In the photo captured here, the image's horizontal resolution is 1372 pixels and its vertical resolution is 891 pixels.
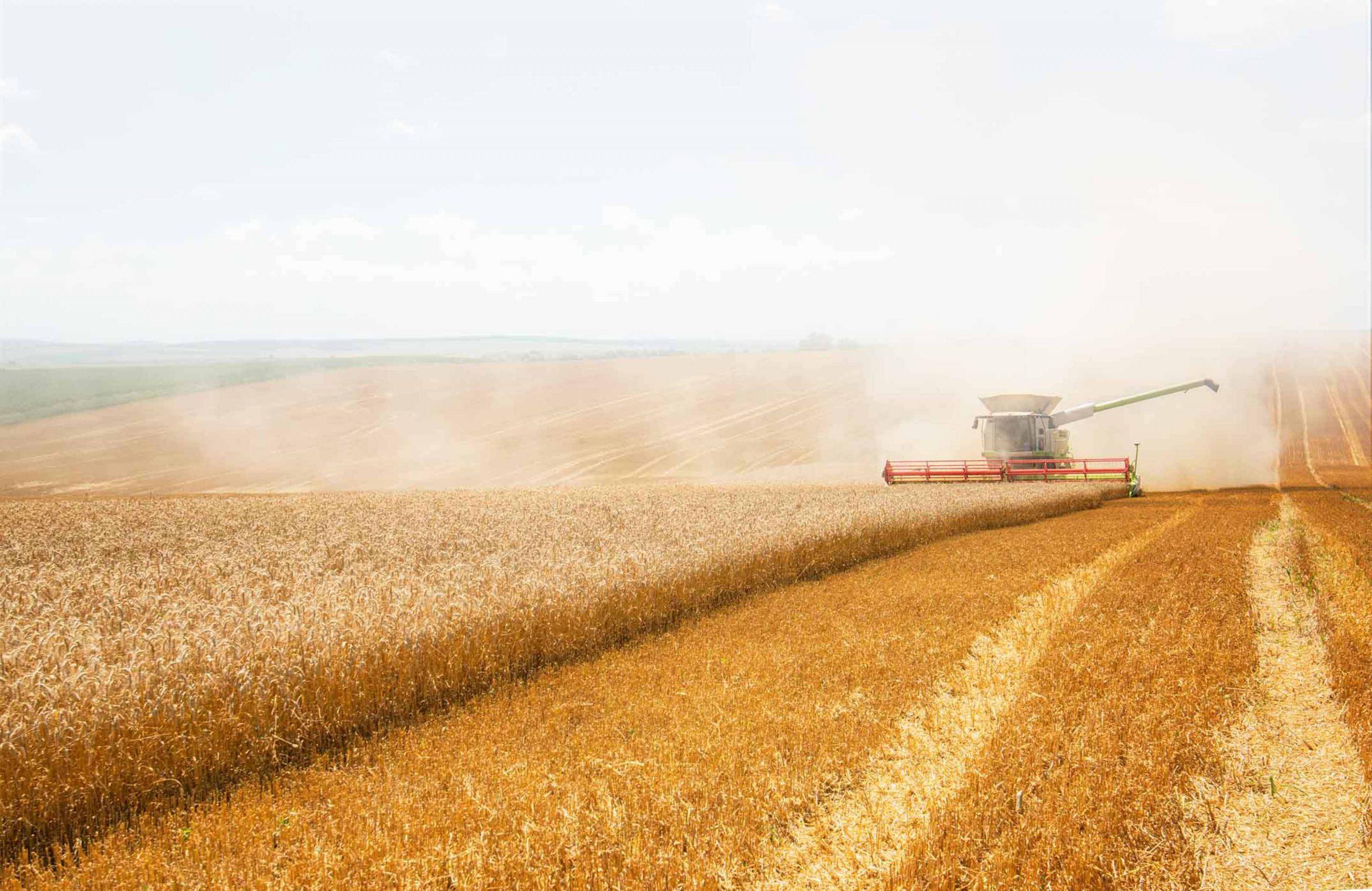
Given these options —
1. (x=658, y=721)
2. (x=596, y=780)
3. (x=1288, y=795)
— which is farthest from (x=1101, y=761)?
(x=596, y=780)

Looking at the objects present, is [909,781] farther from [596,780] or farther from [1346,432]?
[1346,432]

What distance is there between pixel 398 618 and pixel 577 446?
38.4 m

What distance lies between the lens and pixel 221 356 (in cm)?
19350

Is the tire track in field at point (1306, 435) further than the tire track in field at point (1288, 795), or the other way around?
the tire track in field at point (1306, 435)

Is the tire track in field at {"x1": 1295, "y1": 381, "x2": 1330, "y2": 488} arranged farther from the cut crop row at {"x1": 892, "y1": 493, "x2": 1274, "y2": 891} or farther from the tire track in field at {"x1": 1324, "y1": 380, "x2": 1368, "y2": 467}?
the cut crop row at {"x1": 892, "y1": 493, "x2": 1274, "y2": 891}

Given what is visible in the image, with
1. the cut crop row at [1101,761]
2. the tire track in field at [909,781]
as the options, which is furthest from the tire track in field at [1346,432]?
the tire track in field at [909,781]

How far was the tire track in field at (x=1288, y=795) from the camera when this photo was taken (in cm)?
444

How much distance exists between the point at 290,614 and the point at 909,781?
16.2 ft

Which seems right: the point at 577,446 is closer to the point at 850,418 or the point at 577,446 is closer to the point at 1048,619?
the point at 850,418

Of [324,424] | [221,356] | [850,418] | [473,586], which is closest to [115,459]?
[324,424]

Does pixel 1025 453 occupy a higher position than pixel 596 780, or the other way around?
pixel 596 780

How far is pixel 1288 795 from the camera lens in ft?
17.2

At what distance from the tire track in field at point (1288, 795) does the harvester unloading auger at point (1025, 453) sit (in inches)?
691

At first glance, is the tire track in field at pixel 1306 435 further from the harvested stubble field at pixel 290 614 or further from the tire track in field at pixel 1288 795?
the tire track in field at pixel 1288 795
